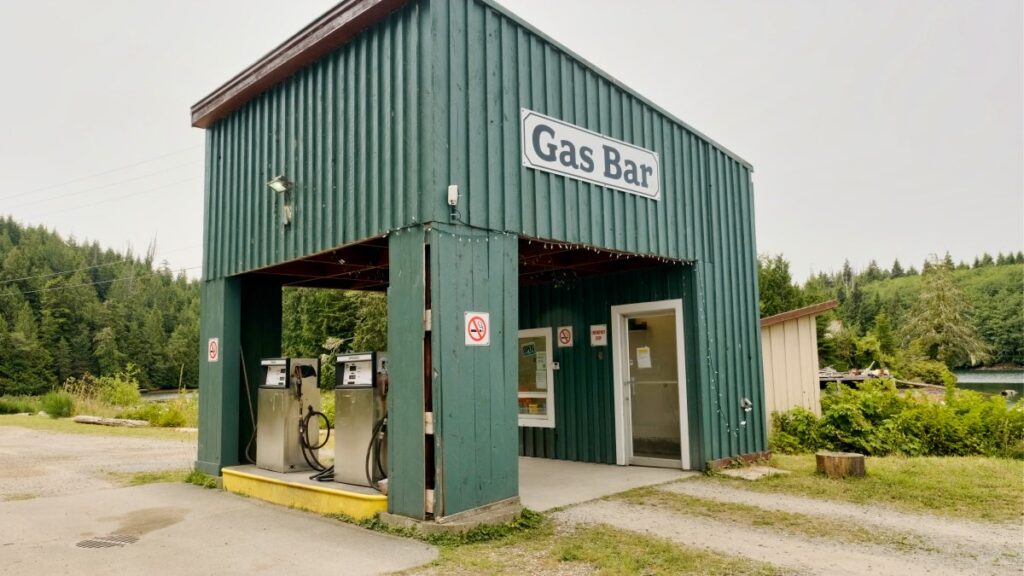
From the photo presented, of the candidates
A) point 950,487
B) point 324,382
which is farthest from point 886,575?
point 324,382

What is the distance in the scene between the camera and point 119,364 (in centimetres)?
5934

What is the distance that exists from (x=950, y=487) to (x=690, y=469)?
279 cm

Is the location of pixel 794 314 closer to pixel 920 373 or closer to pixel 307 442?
pixel 307 442

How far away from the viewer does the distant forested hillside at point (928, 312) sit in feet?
121

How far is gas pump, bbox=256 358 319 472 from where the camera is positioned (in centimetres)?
767

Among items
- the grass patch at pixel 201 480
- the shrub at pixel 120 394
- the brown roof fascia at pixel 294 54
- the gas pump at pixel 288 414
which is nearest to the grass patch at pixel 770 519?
the gas pump at pixel 288 414

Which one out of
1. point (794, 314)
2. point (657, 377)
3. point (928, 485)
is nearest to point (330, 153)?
point (657, 377)

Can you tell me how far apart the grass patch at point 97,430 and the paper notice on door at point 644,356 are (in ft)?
34.3

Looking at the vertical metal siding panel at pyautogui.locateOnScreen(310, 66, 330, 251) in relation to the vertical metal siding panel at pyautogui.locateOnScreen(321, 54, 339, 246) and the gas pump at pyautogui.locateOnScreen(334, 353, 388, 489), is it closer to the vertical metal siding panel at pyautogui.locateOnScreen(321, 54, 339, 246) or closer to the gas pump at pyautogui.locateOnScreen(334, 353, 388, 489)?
the vertical metal siding panel at pyautogui.locateOnScreen(321, 54, 339, 246)

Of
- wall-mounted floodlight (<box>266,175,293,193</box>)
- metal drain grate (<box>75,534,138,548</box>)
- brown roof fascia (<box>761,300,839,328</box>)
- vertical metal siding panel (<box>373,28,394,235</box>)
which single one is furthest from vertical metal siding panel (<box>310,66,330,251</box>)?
brown roof fascia (<box>761,300,839,328</box>)

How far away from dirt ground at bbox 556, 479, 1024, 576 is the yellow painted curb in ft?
5.74

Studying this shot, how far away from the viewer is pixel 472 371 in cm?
564

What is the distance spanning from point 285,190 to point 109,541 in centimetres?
381

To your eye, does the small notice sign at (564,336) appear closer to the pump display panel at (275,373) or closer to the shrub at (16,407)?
the pump display panel at (275,373)
